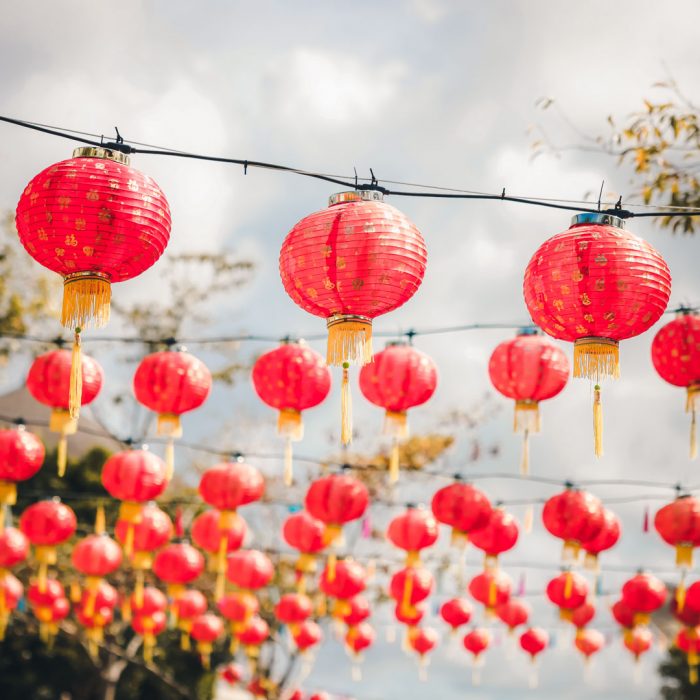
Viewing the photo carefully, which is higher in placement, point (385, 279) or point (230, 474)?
point (385, 279)

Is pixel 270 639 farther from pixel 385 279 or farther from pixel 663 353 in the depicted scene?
pixel 385 279

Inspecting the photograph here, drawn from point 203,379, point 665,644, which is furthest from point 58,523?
point 665,644

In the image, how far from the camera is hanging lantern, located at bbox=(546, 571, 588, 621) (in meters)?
10.4

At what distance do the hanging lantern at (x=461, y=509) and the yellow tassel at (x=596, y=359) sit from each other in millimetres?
3986

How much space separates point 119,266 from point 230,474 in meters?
4.24

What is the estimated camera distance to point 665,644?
62.0 ft

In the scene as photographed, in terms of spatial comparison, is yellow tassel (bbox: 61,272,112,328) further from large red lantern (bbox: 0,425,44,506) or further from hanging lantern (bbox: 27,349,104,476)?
large red lantern (bbox: 0,425,44,506)

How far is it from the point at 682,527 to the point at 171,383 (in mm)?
4113

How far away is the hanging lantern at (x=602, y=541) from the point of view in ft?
26.8

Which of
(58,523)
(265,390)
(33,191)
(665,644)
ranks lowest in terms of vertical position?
(665,644)

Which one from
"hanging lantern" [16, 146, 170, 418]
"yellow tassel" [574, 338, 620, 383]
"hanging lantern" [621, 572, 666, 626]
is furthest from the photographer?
"hanging lantern" [621, 572, 666, 626]

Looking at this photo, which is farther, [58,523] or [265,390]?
[58,523]

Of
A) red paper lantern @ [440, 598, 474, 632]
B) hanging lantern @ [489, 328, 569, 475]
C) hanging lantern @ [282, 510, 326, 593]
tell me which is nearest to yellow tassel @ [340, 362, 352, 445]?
hanging lantern @ [489, 328, 569, 475]

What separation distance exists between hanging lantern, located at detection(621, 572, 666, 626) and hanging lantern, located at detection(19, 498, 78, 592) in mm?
5771
